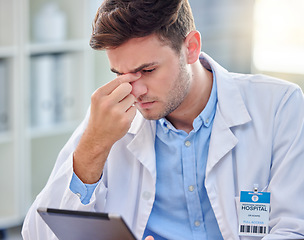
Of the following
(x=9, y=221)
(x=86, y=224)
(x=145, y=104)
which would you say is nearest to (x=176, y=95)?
(x=145, y=104)

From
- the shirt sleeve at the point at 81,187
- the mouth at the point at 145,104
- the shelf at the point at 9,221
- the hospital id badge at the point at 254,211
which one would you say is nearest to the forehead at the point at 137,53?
the mouth at the point at 145,104

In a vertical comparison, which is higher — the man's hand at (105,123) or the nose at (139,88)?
the nose at (139,88)

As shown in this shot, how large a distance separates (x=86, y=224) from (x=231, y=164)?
0.52 m

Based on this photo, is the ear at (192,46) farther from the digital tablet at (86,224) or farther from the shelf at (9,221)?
the shelf at (9,221)

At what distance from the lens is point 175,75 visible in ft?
5.63

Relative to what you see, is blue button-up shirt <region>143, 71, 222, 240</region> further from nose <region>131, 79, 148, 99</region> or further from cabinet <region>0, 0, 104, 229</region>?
cabinet <region>0, 0, 104, 229</region>

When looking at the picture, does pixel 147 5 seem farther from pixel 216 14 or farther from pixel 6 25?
pixel 216 14

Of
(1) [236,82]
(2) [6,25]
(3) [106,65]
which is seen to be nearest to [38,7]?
(2) [6,25]

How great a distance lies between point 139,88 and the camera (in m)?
1.68

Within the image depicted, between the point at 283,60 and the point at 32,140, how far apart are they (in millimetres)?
1640

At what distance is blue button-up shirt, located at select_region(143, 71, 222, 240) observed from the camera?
1.73 m

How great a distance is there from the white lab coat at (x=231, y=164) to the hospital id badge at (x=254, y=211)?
0.07 feet

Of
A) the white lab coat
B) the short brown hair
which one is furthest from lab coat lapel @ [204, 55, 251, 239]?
the short brown hair

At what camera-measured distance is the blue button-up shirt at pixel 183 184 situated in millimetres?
1731
